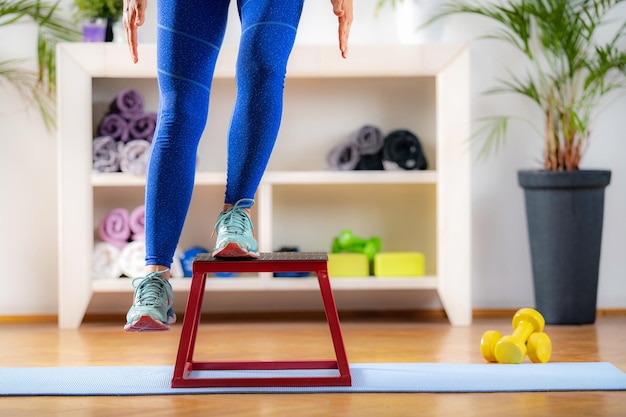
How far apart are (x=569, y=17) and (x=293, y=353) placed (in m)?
1.61

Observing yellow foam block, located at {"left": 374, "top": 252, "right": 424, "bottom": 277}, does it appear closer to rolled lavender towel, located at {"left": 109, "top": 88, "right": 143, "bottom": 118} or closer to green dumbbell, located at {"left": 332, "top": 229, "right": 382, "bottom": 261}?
green dumbbell, located at {"left": 332, "top": 229, "right": 382, "bottom": 261}

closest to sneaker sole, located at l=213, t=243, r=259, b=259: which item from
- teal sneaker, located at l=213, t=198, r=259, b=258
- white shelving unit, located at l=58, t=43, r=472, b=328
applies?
teal sneaker, located at l=213, t=198, r=259, b=258

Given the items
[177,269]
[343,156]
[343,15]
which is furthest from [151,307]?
[343,156]

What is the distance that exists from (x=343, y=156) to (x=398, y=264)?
1.49 feet

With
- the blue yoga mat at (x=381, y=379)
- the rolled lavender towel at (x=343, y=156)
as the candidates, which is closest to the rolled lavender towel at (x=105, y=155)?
the rolled lavender towel at (x=343, y=156)

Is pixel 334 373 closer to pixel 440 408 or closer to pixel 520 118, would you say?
pixel 440 408

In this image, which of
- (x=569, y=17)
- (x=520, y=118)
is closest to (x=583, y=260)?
(x=520, y=118)

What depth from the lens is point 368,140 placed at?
3330 millimetres

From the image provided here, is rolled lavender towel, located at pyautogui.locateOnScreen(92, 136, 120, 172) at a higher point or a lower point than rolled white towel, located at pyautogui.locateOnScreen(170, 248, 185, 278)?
higher

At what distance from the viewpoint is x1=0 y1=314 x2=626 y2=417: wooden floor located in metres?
1.68

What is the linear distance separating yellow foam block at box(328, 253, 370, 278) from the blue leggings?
143 cm

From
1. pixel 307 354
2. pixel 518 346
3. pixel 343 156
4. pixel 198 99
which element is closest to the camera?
pixel 198 99

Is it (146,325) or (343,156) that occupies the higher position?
(343,156)

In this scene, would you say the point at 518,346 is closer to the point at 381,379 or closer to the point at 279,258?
the point at 381,379
